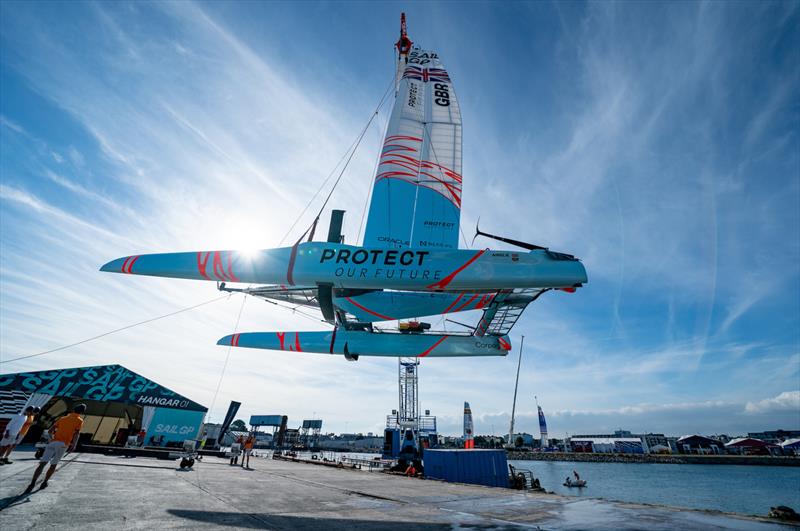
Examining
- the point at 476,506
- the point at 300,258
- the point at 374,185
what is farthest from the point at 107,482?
the point at 374,185

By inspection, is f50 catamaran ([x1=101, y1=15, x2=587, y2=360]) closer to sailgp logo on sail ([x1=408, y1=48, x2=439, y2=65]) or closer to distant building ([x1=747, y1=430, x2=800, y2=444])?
sailgp logo on sail ([x1=408, y1=48, x2=439, y2=65])

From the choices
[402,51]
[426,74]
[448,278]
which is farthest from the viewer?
[402,51]

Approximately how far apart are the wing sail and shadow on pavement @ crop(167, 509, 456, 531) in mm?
8057

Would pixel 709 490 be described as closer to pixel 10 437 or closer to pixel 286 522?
pixel 286 522

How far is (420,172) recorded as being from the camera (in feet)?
41.5

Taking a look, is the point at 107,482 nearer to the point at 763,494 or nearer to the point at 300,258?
the point at 300,258

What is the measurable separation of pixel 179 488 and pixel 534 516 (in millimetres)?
5691

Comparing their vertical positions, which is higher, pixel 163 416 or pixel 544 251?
pixel 544 251

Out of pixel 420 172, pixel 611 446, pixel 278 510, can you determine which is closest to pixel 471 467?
pixel 278 510

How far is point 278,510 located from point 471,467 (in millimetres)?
11363

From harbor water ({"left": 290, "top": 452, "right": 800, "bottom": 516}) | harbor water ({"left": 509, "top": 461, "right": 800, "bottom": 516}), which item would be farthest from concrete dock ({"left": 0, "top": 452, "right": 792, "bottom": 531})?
harbor water ({"left": 290, "top": 452, "right": 800, "bottom": 516})

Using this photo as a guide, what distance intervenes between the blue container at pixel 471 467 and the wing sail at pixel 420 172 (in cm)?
868

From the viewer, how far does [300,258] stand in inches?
319

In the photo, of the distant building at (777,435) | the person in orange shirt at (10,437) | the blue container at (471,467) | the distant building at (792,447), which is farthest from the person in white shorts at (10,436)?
the distant building at (777,435)
